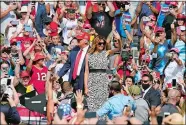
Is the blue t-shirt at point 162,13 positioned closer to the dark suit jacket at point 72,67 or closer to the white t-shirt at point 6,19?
the white t-shirt at point 6,19

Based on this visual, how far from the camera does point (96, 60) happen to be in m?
15.3

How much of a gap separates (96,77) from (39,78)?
1.45 m

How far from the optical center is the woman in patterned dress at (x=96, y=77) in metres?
15.3

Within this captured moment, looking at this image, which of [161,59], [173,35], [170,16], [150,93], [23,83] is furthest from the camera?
[170,16]

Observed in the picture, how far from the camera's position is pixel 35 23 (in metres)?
19.6

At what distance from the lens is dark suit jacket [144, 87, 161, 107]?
15.1 meters

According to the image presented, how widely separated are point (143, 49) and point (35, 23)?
245 cm

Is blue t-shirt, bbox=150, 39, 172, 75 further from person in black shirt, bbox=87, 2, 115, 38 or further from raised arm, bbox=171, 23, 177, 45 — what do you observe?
person in black shirt, bbox=87, 2, 115, 38

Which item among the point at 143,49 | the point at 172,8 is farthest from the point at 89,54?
the point at 172,8

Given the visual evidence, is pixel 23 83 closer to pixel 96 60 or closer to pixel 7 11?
pixel 96 60

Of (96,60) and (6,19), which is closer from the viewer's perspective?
(96,60)

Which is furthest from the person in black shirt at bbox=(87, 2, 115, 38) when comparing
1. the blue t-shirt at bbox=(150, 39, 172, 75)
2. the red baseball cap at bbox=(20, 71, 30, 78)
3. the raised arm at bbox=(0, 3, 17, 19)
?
the red baseball cap at bbox=(20, 71, 30, 78)

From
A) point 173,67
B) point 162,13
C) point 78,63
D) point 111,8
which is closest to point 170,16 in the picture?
point 162,13

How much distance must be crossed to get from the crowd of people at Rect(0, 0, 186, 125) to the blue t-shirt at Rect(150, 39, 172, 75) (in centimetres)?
2
